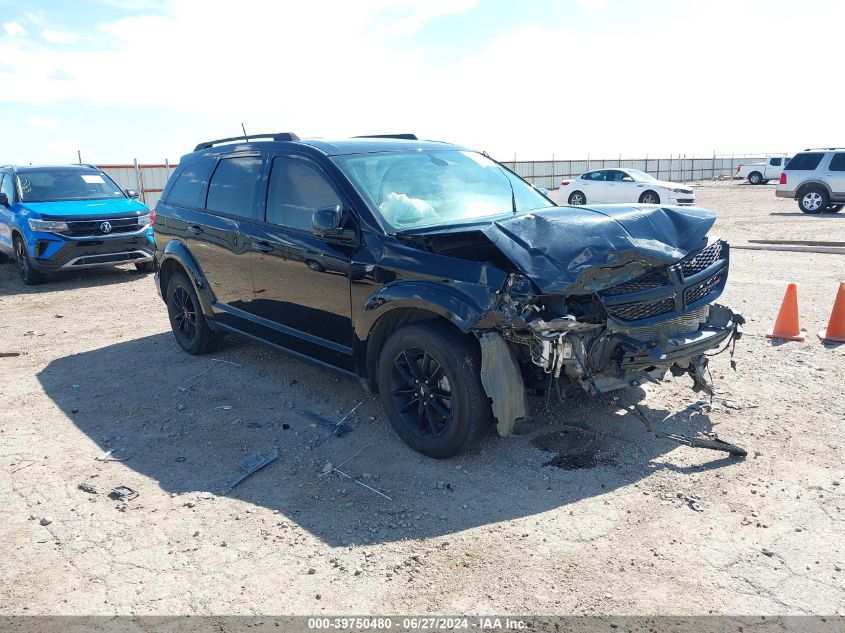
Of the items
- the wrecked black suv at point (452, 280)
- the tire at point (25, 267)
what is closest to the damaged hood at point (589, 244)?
the wrecked black suv at point (452, 280)

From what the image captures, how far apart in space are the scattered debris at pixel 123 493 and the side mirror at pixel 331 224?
6.63ft

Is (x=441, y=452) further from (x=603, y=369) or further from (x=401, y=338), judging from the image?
(x=603, y=369)

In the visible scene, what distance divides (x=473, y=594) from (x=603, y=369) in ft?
5.33

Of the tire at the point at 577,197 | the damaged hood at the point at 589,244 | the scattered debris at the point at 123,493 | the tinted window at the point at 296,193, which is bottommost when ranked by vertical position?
the scattered debris at the point at 123,493

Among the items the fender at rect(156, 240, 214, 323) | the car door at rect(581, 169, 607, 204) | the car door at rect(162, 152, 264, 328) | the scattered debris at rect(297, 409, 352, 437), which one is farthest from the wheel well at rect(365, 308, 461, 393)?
the car door at rect(581, 169, 607, 204)

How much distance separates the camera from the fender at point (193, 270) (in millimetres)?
6590

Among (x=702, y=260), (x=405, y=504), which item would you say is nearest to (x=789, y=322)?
(x=702, y=260)

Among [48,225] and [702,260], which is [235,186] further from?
[48,225]

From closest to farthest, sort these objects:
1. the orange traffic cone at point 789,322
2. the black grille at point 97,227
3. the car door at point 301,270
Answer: the car door at point 301,270
the orange traffic cone at point 789,322
the black grille at point 97,227

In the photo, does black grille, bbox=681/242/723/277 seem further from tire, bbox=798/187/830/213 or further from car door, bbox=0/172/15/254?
tire, bbox=798/187/830/213

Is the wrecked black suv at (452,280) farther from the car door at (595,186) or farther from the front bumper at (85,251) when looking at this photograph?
the car door at (595,186)

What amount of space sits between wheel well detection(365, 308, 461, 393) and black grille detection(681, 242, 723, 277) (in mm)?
1676

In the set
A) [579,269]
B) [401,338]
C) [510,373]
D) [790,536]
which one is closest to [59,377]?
[401,338]

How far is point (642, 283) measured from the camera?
14.3 ft
